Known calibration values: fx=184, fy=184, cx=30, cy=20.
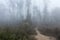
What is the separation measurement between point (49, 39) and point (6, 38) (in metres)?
8.14

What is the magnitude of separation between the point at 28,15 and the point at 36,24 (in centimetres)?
296

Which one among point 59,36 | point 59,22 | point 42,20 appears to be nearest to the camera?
point 59,36

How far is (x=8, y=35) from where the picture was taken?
17547 mm

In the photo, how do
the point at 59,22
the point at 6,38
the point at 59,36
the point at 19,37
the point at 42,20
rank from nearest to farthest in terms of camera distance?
the point at 6,38 → the point at 19,37 → the point at 59,36 → the point at 59,22 → the point at 42,20

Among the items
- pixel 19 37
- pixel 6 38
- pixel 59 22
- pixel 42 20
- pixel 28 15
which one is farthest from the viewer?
pixel 42 20

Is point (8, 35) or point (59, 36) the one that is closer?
point (8, 35)

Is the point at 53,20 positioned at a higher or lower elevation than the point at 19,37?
lower

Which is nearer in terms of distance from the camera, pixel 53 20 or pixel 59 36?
pixel 59 36

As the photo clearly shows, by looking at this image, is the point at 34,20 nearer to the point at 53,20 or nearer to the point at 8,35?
the point at 53,20

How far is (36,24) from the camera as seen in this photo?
117 ft

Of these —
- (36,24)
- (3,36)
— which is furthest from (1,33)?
(36,24)

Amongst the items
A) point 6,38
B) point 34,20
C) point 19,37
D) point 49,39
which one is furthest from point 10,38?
point 34,20

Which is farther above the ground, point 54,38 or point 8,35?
point 8,35

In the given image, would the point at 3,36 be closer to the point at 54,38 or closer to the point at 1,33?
the point at 1,33
